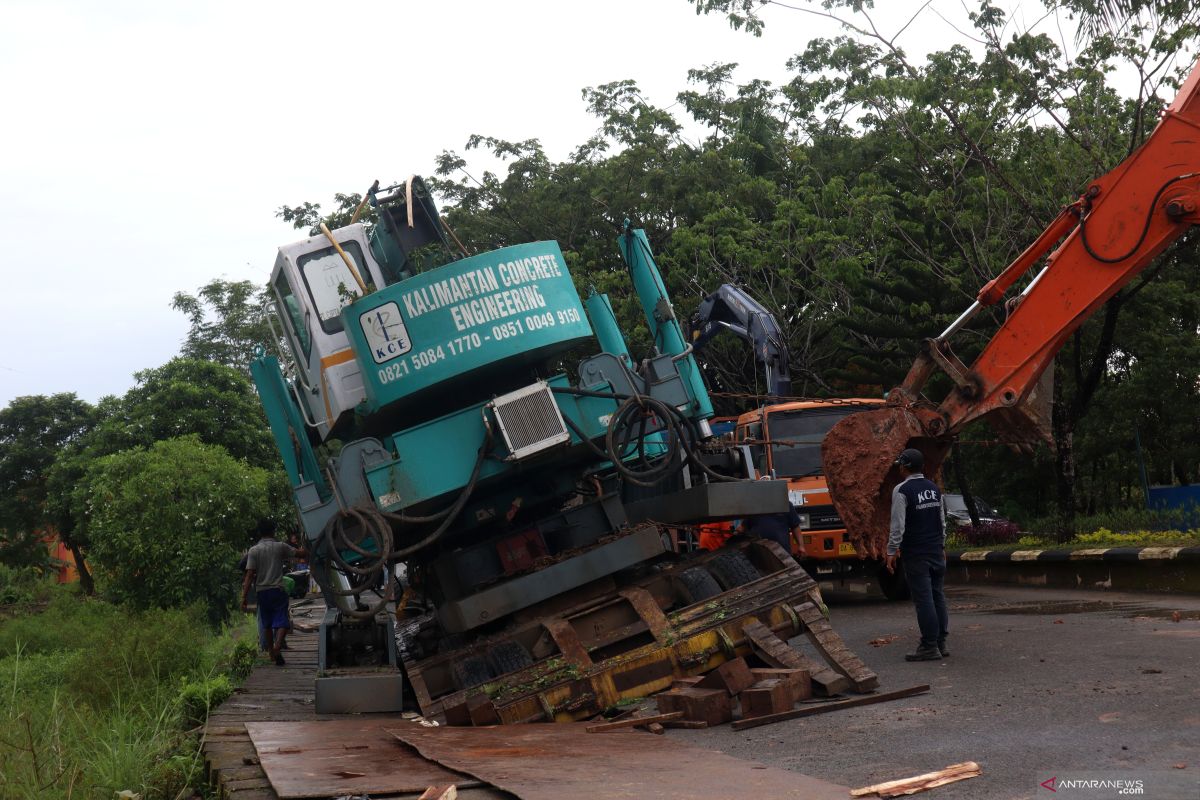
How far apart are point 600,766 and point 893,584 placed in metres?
10.1

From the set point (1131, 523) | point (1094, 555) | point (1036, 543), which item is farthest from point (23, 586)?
point (1094, 555)

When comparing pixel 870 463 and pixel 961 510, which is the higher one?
pixel 870 463

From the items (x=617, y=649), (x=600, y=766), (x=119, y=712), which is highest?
(x=119, y=712)

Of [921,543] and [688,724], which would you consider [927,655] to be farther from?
[688,724]

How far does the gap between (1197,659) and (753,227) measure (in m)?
16.3

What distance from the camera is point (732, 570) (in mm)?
8430

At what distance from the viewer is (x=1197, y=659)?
7.50 metres

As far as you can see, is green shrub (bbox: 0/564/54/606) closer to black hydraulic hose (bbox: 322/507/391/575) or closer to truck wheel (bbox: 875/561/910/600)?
truck wheel (bbox: 875/561/910/600)

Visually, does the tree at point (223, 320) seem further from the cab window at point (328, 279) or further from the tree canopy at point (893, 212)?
the cab window at point (328, 279)

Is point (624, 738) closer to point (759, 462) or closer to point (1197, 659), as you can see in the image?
point (1197, 659)

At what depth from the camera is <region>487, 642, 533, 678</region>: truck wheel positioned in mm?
7648

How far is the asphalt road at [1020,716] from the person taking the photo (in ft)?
16.6

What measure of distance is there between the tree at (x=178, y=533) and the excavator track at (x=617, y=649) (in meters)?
11.0

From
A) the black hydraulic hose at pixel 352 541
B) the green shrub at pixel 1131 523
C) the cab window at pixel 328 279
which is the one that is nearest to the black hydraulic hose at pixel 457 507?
the black hydraulic hose at pixel 352 541
